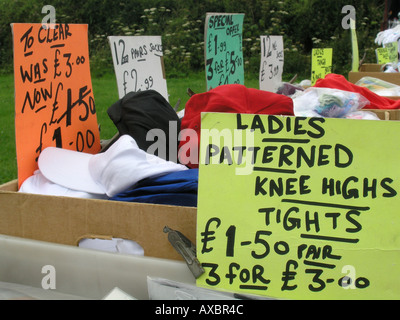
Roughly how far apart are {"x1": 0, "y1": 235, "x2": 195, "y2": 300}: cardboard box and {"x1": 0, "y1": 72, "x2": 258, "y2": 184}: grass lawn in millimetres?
1885

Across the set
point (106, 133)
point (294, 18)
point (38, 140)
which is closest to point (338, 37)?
point (294, 18)

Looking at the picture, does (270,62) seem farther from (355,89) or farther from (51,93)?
(51,93)

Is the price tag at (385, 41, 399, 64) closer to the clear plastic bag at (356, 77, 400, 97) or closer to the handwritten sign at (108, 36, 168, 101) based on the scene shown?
the clear plastic bag at (356, 77, 400, 97)

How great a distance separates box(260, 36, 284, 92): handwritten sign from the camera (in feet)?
13.9

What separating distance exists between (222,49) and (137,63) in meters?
0.83

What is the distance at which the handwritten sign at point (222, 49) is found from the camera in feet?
10.8

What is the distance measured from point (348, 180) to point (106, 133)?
422 cm

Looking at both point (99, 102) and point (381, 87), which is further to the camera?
point (99, 102)

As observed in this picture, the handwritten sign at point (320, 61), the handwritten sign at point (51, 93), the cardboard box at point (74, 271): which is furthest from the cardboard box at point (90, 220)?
the handwritten sign at point (320, 61)

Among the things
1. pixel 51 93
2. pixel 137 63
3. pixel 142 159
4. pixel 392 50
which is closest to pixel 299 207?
pixel 142 159

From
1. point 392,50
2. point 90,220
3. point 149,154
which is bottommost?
point 90,220

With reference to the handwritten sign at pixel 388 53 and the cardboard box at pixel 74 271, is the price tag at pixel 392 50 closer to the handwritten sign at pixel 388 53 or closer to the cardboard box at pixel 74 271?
the handwritten sign at pixel 388 53

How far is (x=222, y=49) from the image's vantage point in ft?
11.4

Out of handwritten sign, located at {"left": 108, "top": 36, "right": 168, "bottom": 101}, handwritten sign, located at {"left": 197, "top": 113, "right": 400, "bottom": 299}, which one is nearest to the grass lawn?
handwritten sign, located at {"left": 108, "top": 36, "right": 168, "bottom": 101}
